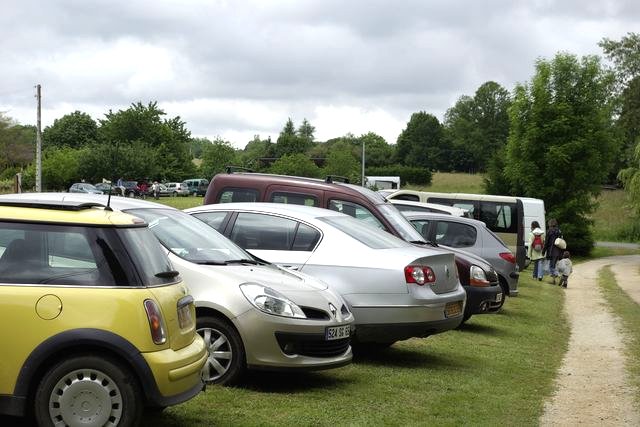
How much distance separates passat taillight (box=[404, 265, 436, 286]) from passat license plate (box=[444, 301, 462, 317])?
0.34 metres

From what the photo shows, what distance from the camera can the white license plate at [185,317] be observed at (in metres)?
6.07

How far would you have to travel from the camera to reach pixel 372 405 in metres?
7.84

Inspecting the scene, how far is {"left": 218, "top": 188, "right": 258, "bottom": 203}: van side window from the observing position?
13.0 meters

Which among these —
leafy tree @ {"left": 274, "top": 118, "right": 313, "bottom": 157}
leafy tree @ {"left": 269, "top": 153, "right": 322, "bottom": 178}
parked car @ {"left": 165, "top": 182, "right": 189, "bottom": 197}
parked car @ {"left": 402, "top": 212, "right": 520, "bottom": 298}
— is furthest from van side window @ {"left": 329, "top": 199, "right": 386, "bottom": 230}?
leafy tree @ {"left": 274, "top": 118, "right": 313, "bottom": 157}

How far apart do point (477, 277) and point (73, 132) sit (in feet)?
374

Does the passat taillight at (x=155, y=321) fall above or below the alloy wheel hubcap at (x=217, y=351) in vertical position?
above

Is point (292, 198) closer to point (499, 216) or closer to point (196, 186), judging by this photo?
point (499, 216)

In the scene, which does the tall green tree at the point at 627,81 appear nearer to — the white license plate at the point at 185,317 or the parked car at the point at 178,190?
the parked car at the point at 178,190

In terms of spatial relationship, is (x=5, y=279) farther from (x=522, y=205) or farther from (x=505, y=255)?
(x=522, y=205)

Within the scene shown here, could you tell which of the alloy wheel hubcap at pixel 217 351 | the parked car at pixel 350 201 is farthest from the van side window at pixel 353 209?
the alloy wheel hubcap at pixel 217 351

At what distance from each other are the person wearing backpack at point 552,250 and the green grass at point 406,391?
1477cm

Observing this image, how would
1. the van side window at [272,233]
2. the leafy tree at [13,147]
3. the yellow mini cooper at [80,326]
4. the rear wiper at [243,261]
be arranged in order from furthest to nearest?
the leafy tree at [13,147]
the van side window at [272,233]
the rear wiper at [243,261]
the yellow mini cooper at [80,326]

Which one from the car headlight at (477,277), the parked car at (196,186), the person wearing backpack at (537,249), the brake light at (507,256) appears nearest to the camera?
the car headlight at (477,277)

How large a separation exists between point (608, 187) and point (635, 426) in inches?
3457
